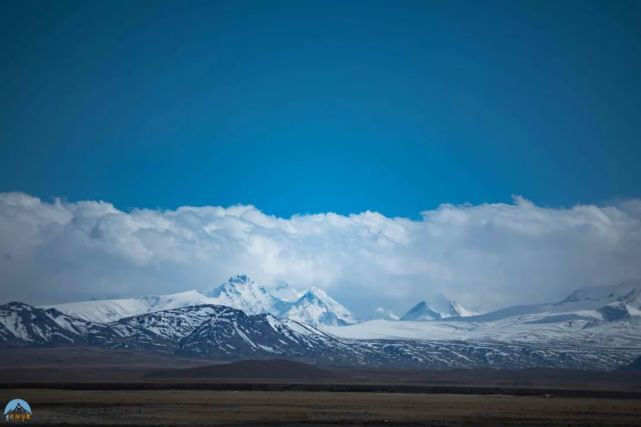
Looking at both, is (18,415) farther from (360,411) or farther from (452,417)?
(452,417)

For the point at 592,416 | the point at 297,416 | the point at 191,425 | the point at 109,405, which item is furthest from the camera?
the point at 109,405

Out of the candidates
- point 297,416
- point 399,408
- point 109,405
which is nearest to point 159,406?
point 109,405

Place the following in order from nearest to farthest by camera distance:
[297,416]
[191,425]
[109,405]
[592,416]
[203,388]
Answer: [191,425], [297,416], [592,416], [109,405], [203,388]

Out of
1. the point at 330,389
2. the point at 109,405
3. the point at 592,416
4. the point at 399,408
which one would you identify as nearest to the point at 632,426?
the point at 592,416

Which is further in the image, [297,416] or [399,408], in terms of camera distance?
[399,408]

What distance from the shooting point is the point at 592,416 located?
9669cm

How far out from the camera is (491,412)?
328 feet

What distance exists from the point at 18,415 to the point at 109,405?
74.8 ft

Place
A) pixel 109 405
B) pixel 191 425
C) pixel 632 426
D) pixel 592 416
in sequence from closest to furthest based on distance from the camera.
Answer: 1. pixel 191 425
2. pixel 632 426
3. pixel 592 416
4. pixel 109 405

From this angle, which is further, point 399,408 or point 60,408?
point 399,408

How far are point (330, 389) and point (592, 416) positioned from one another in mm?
73462

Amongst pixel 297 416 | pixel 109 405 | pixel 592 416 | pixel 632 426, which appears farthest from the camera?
pixel 109 405

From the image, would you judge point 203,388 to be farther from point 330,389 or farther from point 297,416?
point 297,416

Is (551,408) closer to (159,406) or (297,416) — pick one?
(297,416)
